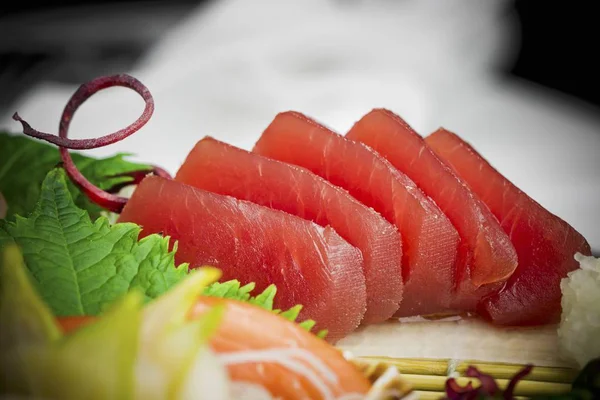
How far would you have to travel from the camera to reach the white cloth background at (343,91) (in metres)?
3.92

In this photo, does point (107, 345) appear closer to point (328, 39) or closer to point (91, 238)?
point (91, 238)

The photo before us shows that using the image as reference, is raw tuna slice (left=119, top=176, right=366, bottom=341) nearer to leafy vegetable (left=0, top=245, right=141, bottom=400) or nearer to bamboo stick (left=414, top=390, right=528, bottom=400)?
bamboo stick (left=414, top=390, right=528, bottom=400)

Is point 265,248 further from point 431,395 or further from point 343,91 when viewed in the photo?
point 343,91

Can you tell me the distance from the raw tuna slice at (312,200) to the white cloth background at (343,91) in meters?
1.57

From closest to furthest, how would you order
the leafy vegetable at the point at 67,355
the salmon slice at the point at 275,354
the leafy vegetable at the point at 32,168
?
the leafy vegetable at the point at 67,355 < the salmon slice at the point at 275,354 < the leafy vegetable at the point at 32,168

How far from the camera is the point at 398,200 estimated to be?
2080mm

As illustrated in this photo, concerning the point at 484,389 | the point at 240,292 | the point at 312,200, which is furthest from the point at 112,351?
the point at 312,200

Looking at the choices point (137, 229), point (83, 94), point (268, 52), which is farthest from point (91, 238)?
point (268, 52)

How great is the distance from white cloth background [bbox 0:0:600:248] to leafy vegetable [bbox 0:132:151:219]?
0.92 metres

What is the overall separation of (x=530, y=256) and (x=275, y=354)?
3.62 ft

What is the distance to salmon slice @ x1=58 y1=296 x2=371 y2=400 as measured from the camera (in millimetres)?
1384

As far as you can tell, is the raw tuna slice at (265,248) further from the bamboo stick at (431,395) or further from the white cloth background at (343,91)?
the white cloth background at (343,91)

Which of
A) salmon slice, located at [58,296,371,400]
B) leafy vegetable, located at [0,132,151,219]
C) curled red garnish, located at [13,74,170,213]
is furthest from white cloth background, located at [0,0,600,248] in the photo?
salmon slice, located at [58,296,371,400]

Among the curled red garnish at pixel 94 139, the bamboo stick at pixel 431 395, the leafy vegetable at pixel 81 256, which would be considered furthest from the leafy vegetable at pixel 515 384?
the curled red garnish at pixel 94 139
